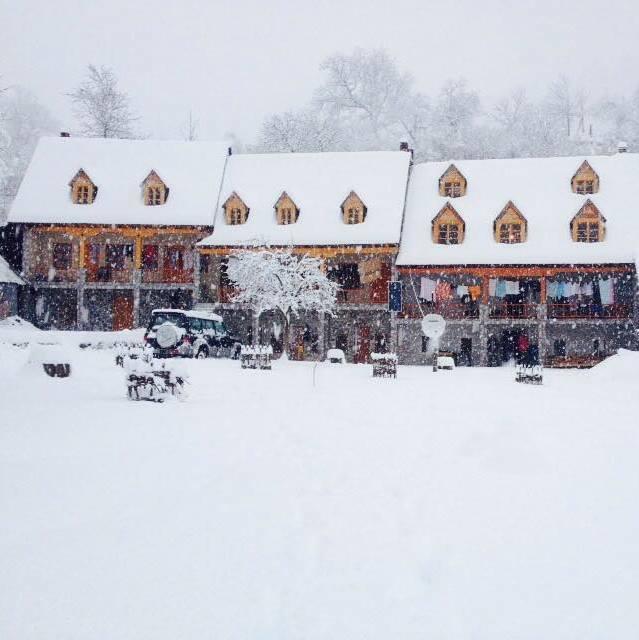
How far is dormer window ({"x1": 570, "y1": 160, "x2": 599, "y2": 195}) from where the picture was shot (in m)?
34.6

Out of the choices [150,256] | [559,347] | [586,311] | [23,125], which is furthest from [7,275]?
[23,125]

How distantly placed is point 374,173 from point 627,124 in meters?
47.3

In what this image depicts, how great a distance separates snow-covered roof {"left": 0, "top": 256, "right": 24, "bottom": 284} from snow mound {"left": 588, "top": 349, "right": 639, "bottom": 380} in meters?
27.3

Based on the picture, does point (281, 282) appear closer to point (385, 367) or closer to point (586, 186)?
point (385, 367)

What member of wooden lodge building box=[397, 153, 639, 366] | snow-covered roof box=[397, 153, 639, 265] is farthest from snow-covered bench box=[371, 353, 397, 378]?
snow-covered roof box=[397, 153, 639, 265]

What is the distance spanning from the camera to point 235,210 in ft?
117

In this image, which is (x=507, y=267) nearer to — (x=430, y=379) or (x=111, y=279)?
(x=430, y=379)

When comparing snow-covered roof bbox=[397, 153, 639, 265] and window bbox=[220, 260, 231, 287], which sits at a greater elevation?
snow-covered roof bbox=[397, 153, 639, 265]

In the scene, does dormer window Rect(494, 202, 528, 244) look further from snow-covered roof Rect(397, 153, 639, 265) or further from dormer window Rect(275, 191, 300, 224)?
dormer window Rect(275, 191, 300, 224)

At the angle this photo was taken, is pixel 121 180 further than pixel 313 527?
Yes

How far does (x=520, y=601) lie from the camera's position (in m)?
4.27

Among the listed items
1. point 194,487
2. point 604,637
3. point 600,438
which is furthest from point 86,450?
point 600,438

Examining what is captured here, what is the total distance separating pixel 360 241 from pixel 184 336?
11.3 metres

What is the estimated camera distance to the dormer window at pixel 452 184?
35.9 meters
